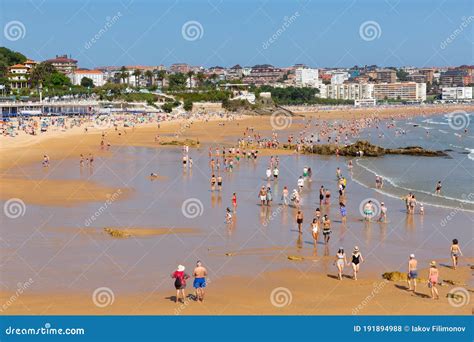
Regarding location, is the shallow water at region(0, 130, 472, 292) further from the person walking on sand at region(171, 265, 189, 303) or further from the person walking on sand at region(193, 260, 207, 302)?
the person walking on sand at region(193, 260, 207, 302)

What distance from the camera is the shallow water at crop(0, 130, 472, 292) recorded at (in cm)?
1446

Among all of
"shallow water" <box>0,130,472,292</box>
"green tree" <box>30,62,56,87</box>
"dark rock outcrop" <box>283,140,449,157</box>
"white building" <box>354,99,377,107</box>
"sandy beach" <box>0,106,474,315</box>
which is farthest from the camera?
"white building" <box>354,99,377,107</box>

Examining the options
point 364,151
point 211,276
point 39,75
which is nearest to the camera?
point 211,276

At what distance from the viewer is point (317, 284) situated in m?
13.8

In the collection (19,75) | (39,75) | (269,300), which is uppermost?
(19,75)

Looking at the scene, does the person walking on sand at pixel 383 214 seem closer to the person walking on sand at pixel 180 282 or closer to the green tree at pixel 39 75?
the person walking on sand at pixel 180 282

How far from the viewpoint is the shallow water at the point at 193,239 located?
569 inches

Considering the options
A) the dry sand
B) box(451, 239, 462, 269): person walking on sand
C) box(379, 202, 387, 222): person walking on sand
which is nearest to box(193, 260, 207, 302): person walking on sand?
the dry sand

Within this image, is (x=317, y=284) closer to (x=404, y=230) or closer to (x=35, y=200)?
(x=404, y=230)

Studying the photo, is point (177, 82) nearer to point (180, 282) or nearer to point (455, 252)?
point (455, 252)

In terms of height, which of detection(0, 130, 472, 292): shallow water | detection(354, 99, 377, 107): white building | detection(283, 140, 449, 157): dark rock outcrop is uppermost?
detection(354, 99, 377, 107): white building

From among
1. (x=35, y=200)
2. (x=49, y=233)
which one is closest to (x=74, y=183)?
(x=35, y=200)

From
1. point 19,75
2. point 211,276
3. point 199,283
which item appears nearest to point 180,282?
point 199,283

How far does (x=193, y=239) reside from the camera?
17781 millimetres
